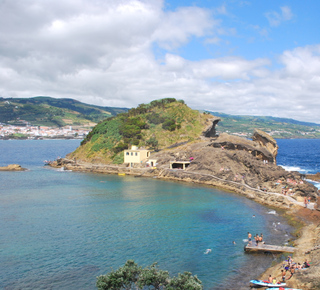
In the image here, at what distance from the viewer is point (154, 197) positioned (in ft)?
169

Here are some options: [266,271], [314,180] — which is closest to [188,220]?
[266,271]

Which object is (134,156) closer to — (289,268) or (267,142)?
(267,142)

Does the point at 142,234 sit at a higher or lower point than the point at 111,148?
lower

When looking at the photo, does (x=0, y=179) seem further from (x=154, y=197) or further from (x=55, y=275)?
(x=55, y=275)

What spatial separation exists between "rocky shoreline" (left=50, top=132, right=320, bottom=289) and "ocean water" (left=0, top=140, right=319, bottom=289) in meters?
3.24

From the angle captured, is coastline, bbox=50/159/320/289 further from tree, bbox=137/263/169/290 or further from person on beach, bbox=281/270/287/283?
tree, bbox=137/263/169/290

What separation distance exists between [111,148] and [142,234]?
62888mm

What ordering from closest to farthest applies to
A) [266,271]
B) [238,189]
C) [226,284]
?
[226,284] < [266,271] < [238,189]

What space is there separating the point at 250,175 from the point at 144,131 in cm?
4488

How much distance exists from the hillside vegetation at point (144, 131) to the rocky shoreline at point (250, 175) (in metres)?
5.59

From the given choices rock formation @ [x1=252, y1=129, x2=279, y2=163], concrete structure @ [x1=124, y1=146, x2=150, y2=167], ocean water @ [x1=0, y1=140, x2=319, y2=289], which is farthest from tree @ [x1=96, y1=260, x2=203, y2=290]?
rock formation @ [x1=252, y1=129, x2=279, y2=163]

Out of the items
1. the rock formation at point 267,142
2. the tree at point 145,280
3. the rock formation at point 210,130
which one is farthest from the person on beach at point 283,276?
the rock formation at point 210,130

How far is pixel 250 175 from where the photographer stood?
64.1 meters

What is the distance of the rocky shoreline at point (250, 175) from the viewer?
1200 inches
